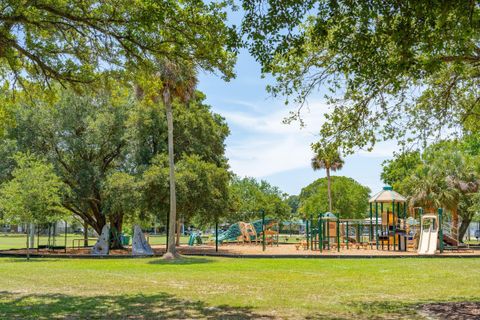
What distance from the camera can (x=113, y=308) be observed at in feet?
33.1

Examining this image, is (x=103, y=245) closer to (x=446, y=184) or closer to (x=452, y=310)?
(x=452, y=310)

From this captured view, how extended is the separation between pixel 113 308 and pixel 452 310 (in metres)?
6.26

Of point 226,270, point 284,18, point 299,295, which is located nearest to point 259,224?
point 226,270

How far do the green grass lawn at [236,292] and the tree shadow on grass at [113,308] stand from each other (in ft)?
0.06

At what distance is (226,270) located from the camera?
1833cm

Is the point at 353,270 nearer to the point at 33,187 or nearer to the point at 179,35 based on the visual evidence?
the point at 179,35

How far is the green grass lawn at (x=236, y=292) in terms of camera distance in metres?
9.61

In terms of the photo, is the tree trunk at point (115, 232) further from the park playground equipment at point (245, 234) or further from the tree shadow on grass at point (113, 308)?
the tree shadow on grass at point (113, 308)

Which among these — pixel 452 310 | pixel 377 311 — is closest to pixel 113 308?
pixel 377 311

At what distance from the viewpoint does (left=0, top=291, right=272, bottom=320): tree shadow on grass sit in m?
9.20

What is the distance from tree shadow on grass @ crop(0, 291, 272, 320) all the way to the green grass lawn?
0.02 metres

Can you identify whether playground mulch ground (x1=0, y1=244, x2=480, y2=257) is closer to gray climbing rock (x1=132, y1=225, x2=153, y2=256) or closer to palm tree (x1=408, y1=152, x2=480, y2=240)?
gray climbing rock (x1=132, y1=225, x2=153, y2=256)

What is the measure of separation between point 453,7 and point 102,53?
8.09 m

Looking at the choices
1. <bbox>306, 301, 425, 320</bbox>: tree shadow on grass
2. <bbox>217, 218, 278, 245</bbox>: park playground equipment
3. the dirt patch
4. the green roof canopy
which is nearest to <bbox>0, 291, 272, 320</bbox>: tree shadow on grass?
<bbox>306, 301, 425, 320</bbox>: tree shadow on grass
